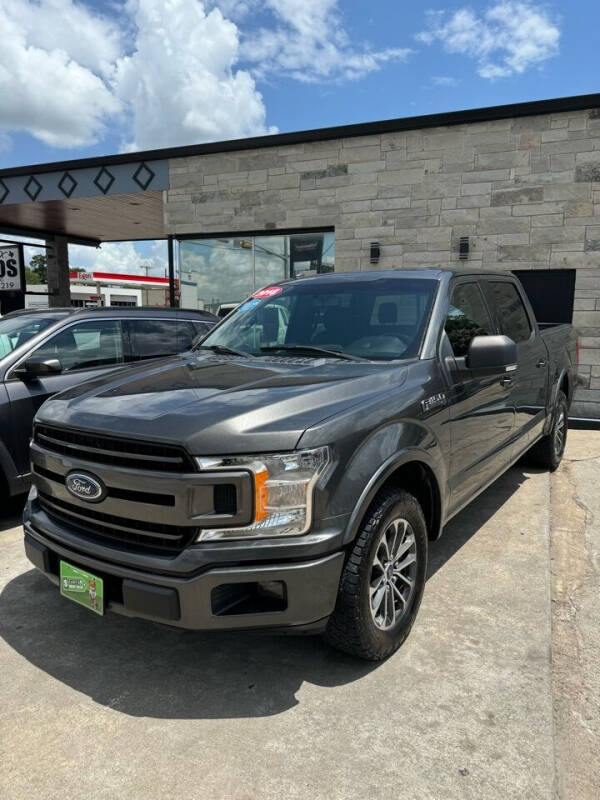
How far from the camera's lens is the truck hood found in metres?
2.12

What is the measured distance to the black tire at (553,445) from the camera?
18.2 ft

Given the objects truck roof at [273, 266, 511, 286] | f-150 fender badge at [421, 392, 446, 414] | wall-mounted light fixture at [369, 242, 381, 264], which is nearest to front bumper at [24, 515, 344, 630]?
f-150 fender badge at [421, 392, 446, 414]

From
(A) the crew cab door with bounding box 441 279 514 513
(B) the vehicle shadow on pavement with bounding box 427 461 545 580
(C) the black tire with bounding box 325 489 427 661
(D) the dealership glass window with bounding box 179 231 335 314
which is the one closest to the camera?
(C) the black tire with bounding box 325 489 427 661

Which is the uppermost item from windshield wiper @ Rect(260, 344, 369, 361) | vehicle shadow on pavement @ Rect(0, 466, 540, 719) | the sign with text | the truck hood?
the sign with text

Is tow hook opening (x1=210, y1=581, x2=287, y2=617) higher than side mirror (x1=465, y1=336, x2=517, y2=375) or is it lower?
lower

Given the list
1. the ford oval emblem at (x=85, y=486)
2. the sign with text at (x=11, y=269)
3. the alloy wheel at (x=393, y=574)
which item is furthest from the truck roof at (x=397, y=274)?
the sign with text at (x=11, y=269)

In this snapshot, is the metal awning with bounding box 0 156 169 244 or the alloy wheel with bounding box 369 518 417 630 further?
the metal awning with bounding box 0 156 169 244

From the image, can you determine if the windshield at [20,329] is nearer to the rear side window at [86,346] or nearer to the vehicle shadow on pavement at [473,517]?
the rear side window at [86,346]

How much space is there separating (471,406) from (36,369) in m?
3.18

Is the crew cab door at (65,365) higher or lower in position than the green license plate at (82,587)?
higher

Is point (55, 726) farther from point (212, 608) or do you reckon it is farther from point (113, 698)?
point (212, 608)

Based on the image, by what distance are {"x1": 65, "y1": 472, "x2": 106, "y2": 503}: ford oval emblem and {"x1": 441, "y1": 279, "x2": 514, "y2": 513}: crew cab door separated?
1844 millimetres

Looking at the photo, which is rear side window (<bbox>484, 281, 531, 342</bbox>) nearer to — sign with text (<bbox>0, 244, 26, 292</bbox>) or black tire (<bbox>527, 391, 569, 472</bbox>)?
black tire (<bbox>527, 391, 569, 472</bbox>)

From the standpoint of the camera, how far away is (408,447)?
262 cm
